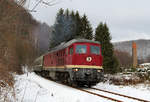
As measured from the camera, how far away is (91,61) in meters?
13.1

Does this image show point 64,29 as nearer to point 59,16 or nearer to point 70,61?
point 59,16

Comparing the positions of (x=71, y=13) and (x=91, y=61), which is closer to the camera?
(x=91, y=61)

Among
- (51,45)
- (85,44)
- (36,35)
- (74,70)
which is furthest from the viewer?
(36,35)

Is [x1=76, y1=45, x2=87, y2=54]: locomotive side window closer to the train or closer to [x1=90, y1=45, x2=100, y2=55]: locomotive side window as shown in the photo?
the train

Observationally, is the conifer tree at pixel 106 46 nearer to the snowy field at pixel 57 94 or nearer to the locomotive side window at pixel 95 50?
the locomotive side window at pixel 95 50

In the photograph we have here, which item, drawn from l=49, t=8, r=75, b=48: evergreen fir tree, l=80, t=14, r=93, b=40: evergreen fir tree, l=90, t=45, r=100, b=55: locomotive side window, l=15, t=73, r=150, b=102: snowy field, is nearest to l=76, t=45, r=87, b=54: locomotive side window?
l=90, t=45, r=100, b=55: locomotive side window

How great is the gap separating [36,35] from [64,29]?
1414cm

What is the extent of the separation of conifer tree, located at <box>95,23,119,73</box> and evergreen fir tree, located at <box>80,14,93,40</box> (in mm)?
3043

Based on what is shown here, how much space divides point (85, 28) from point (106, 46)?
20.8 ft

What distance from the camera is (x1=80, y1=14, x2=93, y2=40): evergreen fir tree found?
1369 inches

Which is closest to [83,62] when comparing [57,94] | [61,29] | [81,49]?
[81,49]

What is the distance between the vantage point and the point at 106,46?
100 ft

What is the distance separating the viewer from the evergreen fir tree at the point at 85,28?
34.8m

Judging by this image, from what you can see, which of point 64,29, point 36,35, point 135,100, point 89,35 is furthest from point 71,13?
point 135,100
